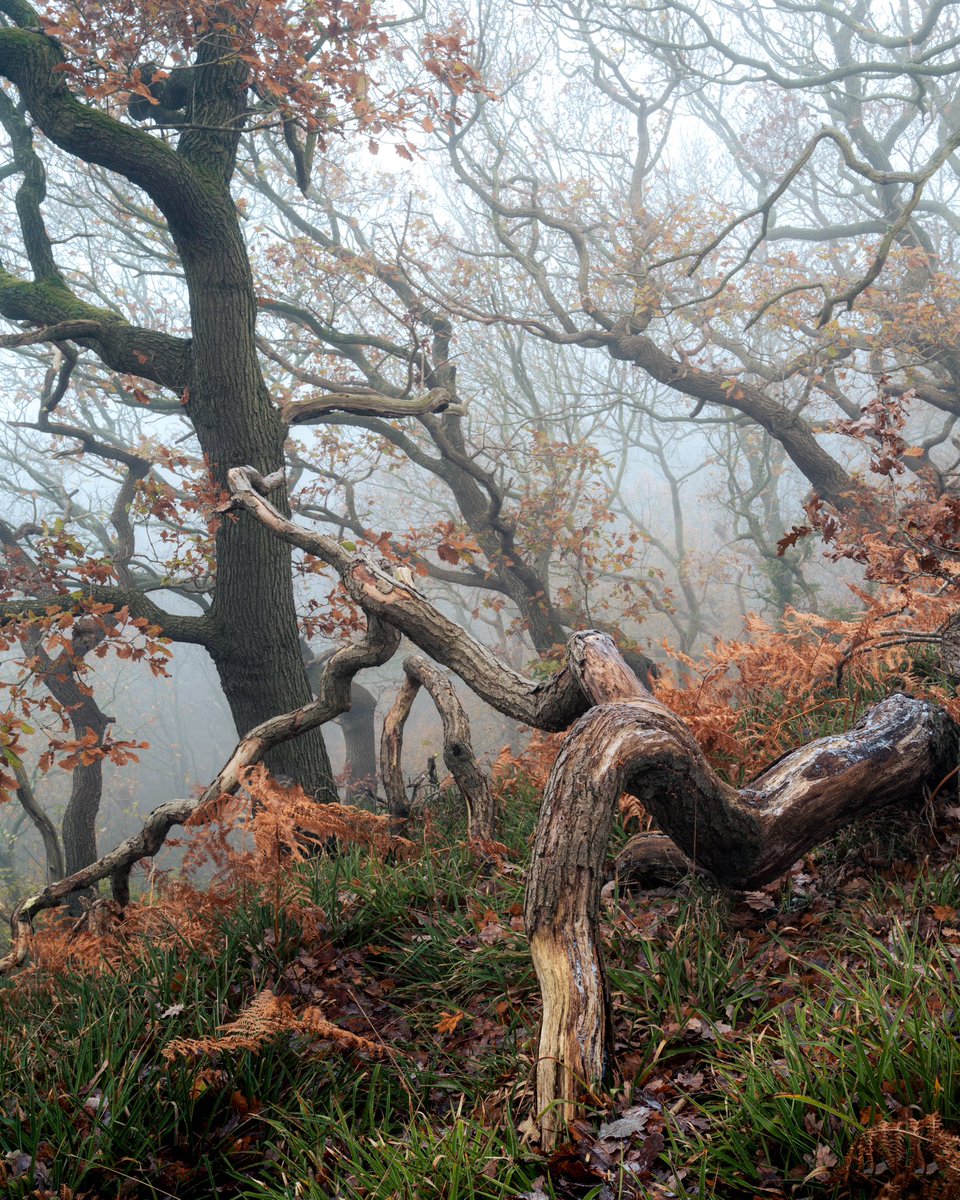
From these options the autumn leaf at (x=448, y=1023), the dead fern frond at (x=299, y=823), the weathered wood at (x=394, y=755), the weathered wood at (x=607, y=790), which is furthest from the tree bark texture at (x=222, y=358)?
the autumn leaf at (x=448, y=1023)

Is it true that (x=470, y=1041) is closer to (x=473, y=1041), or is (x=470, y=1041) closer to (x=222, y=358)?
(x=473, y=1041)

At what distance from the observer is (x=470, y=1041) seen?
3369mm

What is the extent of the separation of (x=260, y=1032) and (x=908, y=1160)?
2099 mm

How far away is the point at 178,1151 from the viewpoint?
292cm

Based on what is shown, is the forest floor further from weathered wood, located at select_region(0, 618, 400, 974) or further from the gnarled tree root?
weathered wood, located at select_region(0, 618, 400, 974)

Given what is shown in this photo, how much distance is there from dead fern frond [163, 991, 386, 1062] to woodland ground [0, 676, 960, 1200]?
0.05 feet

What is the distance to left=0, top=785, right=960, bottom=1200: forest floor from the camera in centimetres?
225

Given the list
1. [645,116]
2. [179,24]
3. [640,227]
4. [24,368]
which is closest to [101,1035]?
[179,24]

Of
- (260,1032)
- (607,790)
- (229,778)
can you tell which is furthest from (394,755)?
(607,790)

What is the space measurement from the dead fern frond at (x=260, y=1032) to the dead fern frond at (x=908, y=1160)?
1729 mm

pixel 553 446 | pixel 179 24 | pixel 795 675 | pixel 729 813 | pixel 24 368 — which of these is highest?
pixel 24 368

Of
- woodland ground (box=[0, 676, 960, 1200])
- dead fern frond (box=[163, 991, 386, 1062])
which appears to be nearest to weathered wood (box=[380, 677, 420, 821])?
woodland ground (box=[0, 676, 960, 1200])

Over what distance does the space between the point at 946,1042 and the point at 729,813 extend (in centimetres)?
130

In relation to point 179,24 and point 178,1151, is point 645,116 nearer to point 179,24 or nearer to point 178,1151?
point 179,24
